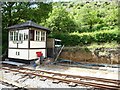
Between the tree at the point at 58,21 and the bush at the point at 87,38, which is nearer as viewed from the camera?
the bush at the point at 87,38

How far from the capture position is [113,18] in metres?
21.4

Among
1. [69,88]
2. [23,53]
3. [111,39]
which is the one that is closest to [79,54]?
[111,39]

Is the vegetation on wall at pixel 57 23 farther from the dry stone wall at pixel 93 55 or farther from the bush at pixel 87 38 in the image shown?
the dry stone wall at pixel 93 55

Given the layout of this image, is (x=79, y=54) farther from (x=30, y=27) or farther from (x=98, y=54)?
(x=30, y=27)

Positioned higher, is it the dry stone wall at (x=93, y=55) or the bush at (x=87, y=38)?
the bush at (x=87, y=38)

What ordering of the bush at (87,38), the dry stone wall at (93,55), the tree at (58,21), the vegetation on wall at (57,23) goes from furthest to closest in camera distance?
1. the tree at (58,21)
2. the vegetation on wall at (57,23)
3. the bush at (87,38)
4. the dry stone wall at (93,55)

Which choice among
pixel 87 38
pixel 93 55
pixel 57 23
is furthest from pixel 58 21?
pixel 93 55

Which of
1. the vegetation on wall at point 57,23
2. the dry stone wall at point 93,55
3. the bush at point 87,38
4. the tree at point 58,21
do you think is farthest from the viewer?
the tree at point 58,21

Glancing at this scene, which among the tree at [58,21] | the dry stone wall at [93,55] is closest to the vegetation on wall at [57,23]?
the tree at [58,21]

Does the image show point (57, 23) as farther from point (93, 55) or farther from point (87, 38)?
point (93, 55)

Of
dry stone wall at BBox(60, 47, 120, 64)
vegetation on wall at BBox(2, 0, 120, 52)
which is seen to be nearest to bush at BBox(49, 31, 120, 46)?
vegetation on wall at BBox(2, 0, 120, 52)

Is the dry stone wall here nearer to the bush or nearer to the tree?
the bush

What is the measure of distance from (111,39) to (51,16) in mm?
7879

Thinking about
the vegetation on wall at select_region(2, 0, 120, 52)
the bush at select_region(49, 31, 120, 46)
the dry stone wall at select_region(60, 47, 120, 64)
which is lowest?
the dry stone wall at select_region(60, 47, 120, 64)
